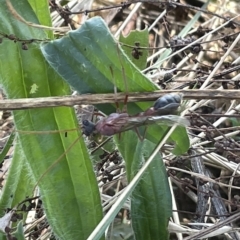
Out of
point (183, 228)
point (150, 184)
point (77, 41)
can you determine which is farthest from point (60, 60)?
point (183, 228)

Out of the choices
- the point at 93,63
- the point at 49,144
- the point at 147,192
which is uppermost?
the point at 93,63

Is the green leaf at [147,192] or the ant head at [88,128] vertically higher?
the ant head at [88,128]

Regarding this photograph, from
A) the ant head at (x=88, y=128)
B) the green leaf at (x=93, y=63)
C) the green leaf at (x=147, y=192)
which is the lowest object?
the green leaf at (x=147, y=192)

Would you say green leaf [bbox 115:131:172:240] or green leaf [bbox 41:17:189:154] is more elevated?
green leaf [bbox 41:17:189:154]

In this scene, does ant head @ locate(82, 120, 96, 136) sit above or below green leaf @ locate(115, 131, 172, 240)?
above

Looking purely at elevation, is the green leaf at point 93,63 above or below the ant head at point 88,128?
above

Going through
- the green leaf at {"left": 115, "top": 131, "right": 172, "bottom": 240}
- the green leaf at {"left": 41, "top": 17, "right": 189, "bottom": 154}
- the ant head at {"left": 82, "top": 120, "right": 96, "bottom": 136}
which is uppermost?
the green leaf at {"left": 41, "top": 17, "right": 189, "bottom": 154}

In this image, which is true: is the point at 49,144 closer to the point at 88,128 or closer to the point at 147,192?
the point at 88,128

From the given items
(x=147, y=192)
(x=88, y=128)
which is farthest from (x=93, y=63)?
(x=147, y=192)
